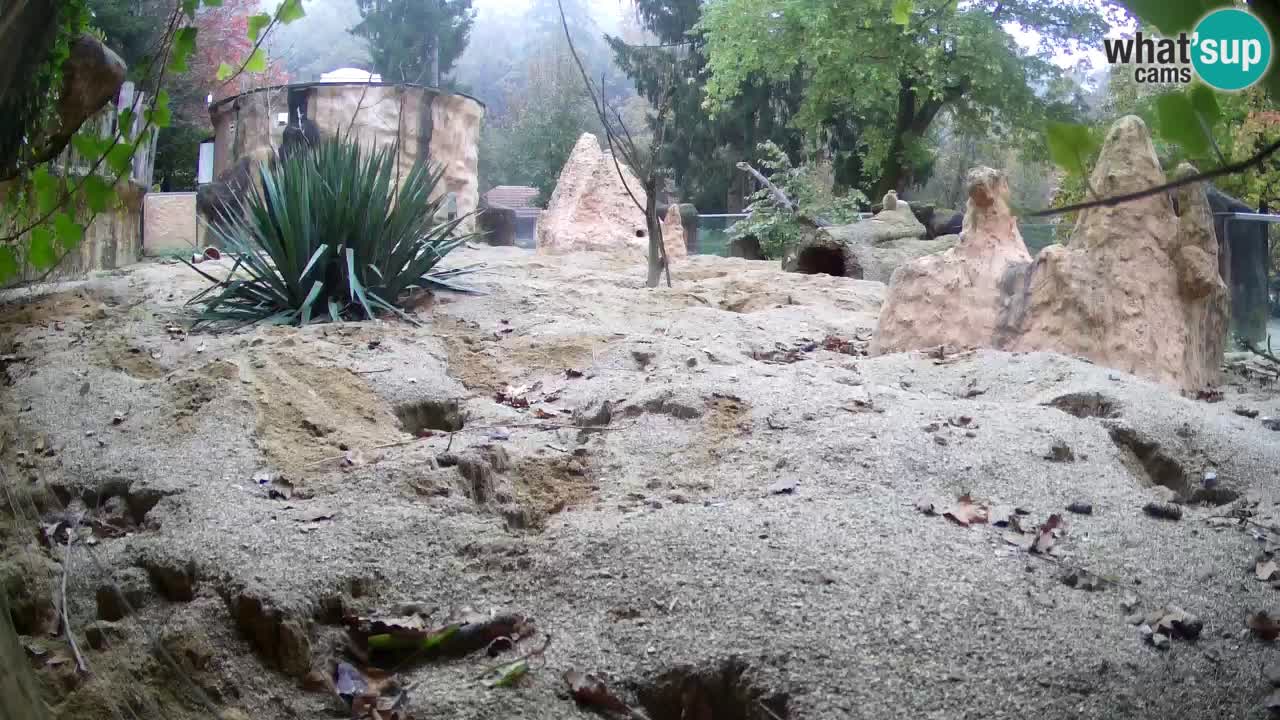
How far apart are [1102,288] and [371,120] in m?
12.3

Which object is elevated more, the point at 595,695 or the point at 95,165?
the point at 95,165

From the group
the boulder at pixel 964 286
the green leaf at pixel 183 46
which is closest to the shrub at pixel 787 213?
the boulder at pixel 964 286

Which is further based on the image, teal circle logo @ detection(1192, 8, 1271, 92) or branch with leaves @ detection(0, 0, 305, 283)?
branch with leaves @ detection(0, 0, 305, 283)

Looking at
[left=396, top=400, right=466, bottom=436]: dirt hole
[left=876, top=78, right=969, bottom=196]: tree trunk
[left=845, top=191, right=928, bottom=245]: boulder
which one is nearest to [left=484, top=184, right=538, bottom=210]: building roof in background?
[left=876, top=78, right=969, bottom=196]: tree trunk

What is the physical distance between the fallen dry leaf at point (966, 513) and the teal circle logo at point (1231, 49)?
162 centimetres

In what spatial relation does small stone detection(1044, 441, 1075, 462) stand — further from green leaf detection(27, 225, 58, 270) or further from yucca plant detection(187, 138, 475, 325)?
yucca plant detection(187, 138, 475, 325)

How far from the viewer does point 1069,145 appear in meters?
0.73

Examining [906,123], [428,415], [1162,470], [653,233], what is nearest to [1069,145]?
[1162,470]

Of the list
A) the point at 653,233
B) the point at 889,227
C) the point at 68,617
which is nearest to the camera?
the point at 68,617

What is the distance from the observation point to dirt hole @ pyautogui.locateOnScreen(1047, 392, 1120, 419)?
325 cm

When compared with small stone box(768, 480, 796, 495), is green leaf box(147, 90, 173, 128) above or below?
above

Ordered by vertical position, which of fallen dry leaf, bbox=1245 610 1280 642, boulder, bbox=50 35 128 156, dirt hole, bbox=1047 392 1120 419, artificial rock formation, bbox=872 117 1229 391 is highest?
boulder, bbox=50 35 128 156

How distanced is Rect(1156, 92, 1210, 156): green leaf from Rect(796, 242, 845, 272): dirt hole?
30.4 feet

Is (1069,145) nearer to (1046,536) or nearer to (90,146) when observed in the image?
(1046,536)
